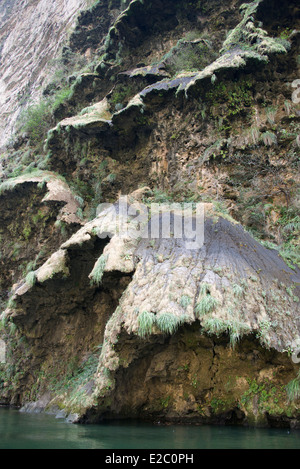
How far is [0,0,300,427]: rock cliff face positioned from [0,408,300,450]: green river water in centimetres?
88

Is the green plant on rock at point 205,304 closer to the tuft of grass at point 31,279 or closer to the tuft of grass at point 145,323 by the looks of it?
the tuft of grass at point 145,323

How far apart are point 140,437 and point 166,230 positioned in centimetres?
485

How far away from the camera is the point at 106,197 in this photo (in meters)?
14.9

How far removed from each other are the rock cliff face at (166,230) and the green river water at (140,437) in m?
0.88

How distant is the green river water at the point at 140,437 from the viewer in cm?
495

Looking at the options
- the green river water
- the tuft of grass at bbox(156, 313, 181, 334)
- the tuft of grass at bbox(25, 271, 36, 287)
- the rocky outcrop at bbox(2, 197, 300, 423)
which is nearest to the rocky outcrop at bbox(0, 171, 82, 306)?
the tuft of grass at bbox(25, 271, 36, 287)

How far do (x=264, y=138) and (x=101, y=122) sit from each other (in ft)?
21.4

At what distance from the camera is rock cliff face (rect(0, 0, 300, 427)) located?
714cm

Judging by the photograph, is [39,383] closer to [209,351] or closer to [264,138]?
[209,351]

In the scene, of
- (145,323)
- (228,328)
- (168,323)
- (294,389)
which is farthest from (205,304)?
(294,389)

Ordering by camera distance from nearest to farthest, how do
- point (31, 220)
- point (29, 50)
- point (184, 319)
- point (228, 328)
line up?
point (228, 328), point (184, 319), point (31, 220), point (29, 50)

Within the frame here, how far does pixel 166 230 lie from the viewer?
29.3ft

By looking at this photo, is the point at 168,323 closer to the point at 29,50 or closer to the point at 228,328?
the point at 228,328

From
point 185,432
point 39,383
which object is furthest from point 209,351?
point 39,383
